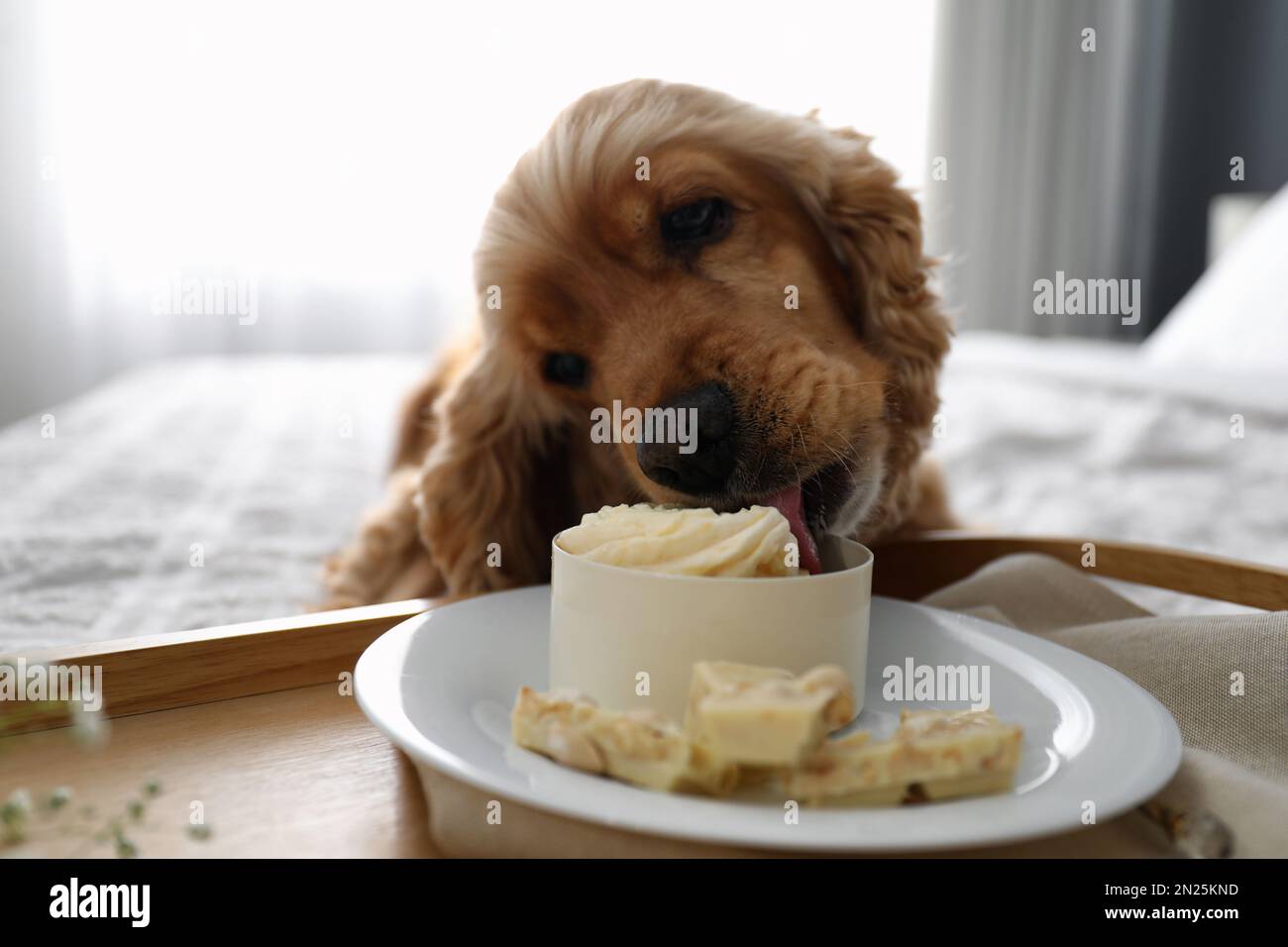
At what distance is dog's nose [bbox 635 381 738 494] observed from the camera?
983 mm

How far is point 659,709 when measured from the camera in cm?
67

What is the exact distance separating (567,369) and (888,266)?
423 millimetres

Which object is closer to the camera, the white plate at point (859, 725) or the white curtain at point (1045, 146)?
the white plate at point (859, 725)

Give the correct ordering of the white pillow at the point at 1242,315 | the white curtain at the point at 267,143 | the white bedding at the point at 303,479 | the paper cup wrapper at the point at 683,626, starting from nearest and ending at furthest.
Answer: the paper cup wrapper at the point at 683,626, the white bedding at the point at 303,479, the white pillow at the point at 1242,315, the white curtain at the point at 267,143

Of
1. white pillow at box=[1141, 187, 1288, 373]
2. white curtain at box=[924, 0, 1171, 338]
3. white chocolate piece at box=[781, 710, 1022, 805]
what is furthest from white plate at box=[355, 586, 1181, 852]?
white curtain at box=[924, 0, 1171, 338]

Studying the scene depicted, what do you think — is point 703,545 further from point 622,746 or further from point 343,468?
point 343,468

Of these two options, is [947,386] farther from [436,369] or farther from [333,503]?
[333,503]

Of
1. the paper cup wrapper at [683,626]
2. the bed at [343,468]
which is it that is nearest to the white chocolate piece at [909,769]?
the paper cup wrapper at [683,626]

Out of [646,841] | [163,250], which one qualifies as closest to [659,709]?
[646,841]

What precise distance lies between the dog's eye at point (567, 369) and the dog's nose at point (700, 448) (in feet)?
0.97

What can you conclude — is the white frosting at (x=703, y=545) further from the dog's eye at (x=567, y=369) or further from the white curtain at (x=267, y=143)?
the white curtain at (x=267, y=143)

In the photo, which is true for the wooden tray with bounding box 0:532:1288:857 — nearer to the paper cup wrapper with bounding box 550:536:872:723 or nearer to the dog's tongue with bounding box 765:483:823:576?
the paper cup wrapper with bounding box 550:536:872:723

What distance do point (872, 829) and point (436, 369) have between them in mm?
1539

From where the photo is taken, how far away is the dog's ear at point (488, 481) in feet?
4.40
